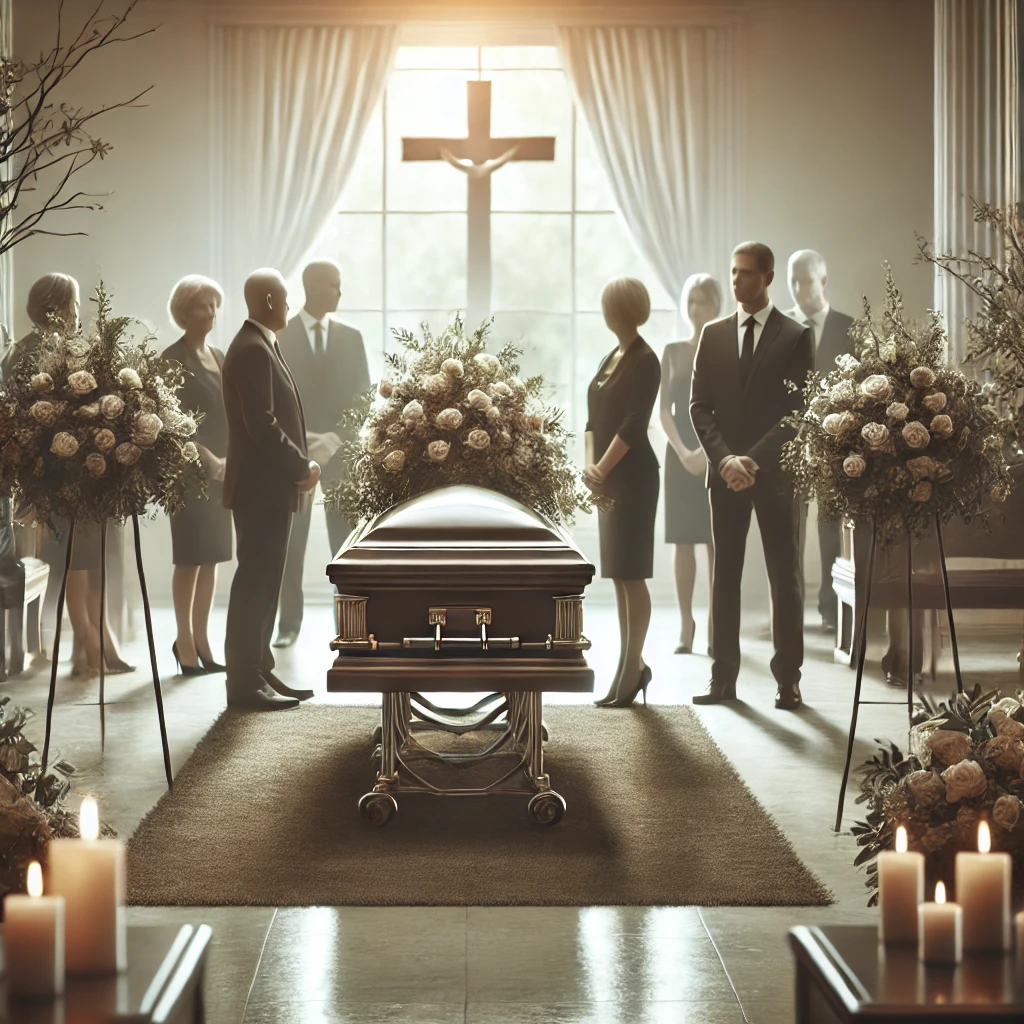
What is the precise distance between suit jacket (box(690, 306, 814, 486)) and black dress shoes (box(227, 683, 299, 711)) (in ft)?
6.35

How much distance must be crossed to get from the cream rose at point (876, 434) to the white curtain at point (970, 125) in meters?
3.89

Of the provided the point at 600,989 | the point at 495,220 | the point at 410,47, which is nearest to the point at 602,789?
the point at 600,989

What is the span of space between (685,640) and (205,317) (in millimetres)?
2761

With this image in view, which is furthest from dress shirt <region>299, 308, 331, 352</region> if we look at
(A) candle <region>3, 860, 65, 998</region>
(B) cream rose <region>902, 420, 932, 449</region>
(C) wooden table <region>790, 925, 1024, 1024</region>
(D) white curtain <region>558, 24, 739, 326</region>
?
(A) candle <region>3, 860, 65, 998</region>

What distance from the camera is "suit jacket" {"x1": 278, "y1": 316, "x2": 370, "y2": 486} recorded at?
7047mm

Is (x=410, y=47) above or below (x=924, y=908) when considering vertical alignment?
above

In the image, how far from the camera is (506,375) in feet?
16.3

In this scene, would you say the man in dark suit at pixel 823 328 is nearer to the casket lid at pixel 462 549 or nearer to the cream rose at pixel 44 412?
the casket lid at pixel 462 549

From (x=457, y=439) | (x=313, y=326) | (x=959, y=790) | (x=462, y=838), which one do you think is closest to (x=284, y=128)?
(x=313, y=326)

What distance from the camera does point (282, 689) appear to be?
575 centimetres

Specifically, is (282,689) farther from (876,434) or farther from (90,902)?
(90,902)

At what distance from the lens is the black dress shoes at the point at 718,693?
582cm

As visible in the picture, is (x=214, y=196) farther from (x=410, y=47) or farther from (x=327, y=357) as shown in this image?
(x=327, y=357)

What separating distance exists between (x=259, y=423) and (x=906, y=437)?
2.52 m
